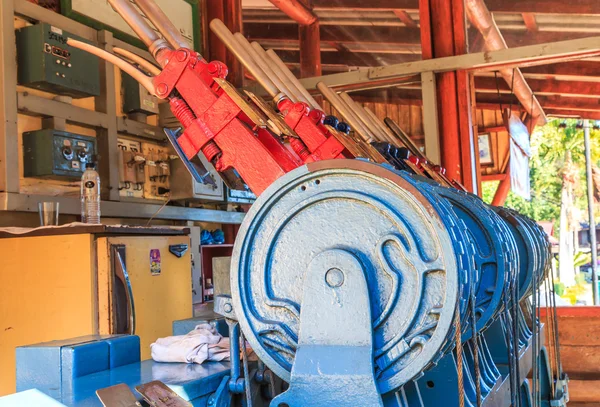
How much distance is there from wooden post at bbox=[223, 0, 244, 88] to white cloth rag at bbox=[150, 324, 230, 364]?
4.10 metres

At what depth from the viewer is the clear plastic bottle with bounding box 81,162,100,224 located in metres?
4.07

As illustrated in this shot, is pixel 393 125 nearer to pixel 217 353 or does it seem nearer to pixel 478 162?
pixel 478 162

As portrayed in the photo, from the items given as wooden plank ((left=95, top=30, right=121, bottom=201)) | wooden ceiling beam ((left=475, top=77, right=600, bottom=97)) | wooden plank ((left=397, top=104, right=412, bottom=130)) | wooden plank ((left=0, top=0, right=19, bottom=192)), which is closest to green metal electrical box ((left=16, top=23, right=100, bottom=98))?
wooden plank ((left=0, top=0, right=19, bottom=192))

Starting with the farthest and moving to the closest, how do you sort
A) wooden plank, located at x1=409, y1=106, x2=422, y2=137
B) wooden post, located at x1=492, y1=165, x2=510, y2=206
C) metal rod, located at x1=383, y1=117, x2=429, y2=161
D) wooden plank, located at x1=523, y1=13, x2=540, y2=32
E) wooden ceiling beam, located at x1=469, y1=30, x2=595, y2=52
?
wooden post, located at x1=492, y1=165, x2=510, y2=206 → wooden plank, located at x1=409, y1=106, x2=422, y2=137 → wooden plank, located at x1=523, y1=13, x2=540, y2=32 → wooden ceiling beam, located at x1=469, y1=30, x2=595, y2=52 → metal rod, located at x1=383, y1=117, x2=429, y2=161

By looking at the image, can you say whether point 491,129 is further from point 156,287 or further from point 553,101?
point 156,287

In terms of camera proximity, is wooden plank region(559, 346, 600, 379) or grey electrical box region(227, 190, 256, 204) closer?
wooden plank region(559, 346, 600, 379)

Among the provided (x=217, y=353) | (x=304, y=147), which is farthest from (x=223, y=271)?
(x=304, y=147)

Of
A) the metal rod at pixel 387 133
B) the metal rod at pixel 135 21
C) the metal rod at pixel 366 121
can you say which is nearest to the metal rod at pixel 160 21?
the metal rod at pixel 135 21

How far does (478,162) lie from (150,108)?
255cm

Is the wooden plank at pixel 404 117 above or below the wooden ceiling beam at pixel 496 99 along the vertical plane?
below

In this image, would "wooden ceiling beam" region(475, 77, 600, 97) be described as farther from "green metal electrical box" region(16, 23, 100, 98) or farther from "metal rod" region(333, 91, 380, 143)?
"green metal electrical box" region(16, 23, 100, 98)

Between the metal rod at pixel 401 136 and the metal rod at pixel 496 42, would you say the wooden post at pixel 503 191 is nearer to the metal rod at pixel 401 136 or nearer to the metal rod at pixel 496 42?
→ the metal rod at pixel 496 42

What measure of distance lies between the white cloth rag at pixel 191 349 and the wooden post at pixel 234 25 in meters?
4.10

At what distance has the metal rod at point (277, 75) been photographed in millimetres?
3672
